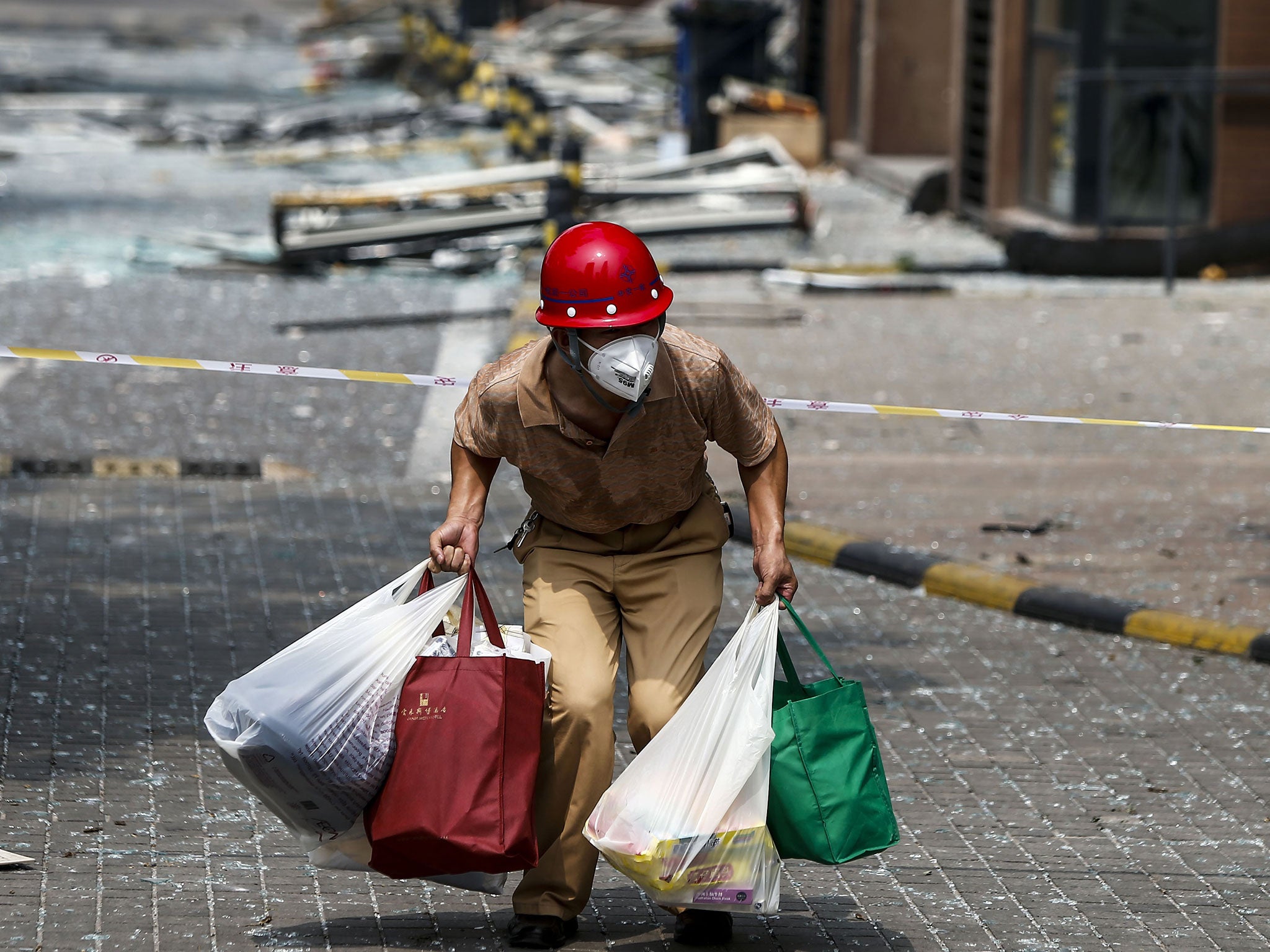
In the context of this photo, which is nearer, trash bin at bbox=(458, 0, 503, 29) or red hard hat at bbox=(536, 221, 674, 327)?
red hard hat at bbox=(536, 221, 674, 327)

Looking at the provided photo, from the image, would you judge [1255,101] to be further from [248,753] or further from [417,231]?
[248,753]

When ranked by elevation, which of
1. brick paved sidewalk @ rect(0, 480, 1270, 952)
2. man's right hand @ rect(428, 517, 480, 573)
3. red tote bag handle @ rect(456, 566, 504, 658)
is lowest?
brick paved sidewalk @ rect(0, 480, 1270, 952)

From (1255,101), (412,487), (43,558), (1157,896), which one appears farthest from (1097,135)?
(1157,896)

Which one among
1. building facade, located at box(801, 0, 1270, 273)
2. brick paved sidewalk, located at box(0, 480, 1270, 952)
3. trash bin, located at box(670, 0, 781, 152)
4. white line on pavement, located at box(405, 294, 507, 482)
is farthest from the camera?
trash bin, located at box(670, 0, 781, 152)

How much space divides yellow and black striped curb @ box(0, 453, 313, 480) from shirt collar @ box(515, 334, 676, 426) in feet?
16.7

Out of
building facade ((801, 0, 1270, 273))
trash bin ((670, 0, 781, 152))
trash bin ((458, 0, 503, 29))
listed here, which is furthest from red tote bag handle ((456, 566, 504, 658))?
trash bin ((458, 0, 503, 29))

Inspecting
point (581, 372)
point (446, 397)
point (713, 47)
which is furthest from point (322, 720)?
point (713, 47)

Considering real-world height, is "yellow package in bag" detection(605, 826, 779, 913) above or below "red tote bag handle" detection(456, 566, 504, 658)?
below

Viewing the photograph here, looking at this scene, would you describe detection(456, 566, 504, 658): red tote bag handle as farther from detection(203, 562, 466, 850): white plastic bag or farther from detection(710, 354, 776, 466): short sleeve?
detection(710, 354, 776, 466): short sleeve

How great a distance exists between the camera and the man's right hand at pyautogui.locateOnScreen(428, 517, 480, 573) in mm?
3977

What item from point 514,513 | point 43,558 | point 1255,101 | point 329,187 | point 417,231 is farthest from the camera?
point 329,187

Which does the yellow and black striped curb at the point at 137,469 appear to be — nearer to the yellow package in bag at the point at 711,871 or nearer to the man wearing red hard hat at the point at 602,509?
the man wearing red hard hat at the point at 602,509

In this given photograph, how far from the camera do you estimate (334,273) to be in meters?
15.2

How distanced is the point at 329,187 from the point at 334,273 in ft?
18.0
